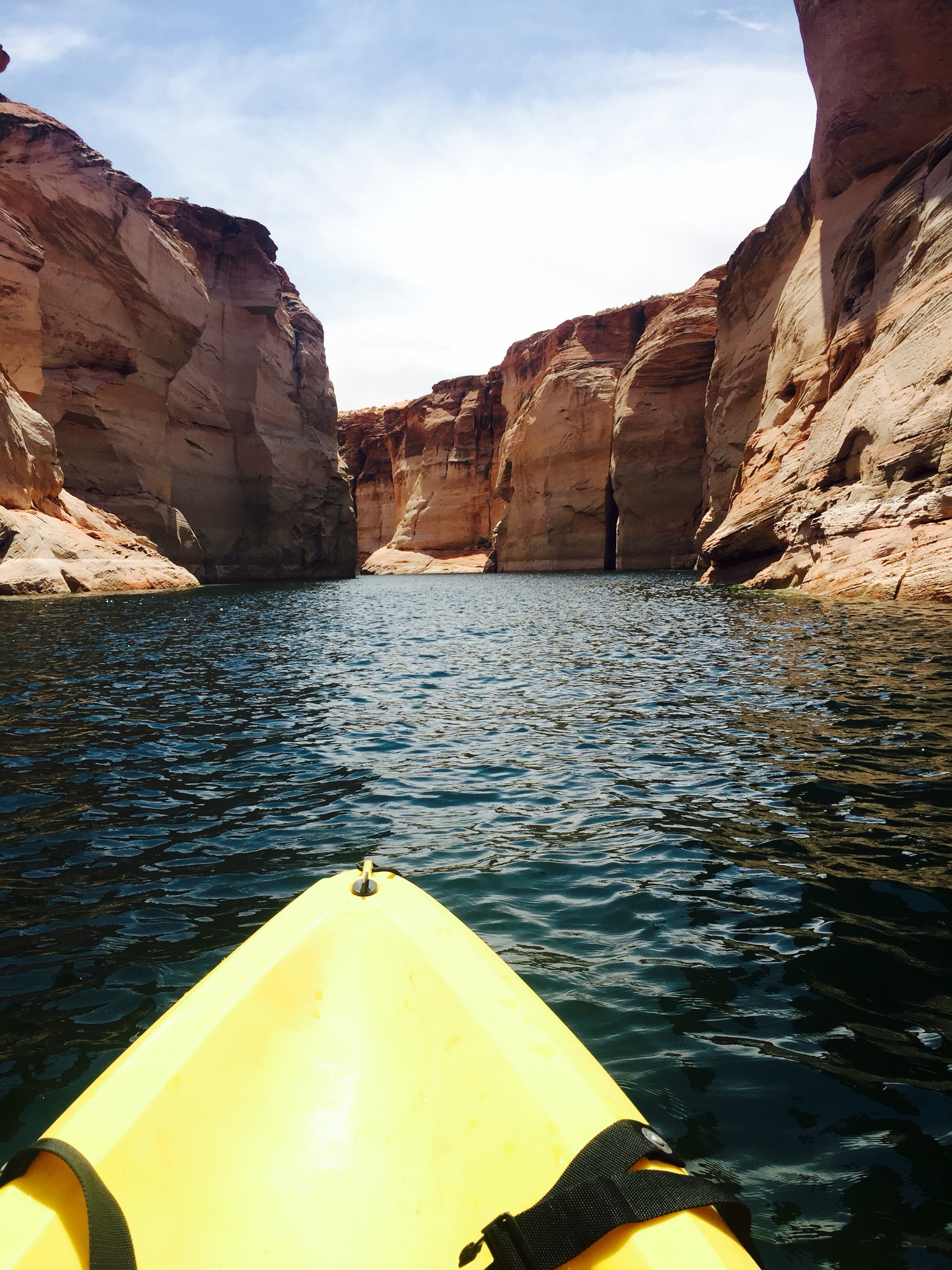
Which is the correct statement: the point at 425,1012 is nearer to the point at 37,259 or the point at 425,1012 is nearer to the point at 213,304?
the point at 37,259

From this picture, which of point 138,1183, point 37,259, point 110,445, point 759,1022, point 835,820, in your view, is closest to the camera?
point 138,1183

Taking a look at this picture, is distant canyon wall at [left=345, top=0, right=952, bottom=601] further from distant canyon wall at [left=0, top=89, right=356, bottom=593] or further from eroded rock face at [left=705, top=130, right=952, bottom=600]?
distant canyon wall at [left=0, top=89, right=356, bottom=593]

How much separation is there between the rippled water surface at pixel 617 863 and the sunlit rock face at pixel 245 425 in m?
33.6

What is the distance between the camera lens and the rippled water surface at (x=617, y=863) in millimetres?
2391

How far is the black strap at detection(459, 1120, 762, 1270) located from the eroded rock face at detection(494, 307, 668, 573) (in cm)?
5235

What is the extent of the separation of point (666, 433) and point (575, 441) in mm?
9463

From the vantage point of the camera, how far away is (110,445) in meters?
34.1

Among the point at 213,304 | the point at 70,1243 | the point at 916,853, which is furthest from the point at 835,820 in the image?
the point at 213,304

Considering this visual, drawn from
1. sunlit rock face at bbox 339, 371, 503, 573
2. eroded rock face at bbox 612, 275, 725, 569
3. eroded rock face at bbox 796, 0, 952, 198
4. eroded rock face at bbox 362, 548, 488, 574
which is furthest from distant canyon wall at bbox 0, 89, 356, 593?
eroded rock face at bbox 796, 0, 952, 198

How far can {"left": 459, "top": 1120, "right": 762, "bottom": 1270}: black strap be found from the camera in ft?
4.76

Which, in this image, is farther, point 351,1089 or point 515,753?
point 515,753

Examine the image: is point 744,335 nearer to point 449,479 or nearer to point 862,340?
point 862,340

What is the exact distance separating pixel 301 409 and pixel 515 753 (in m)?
45.4

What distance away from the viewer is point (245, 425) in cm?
4462
